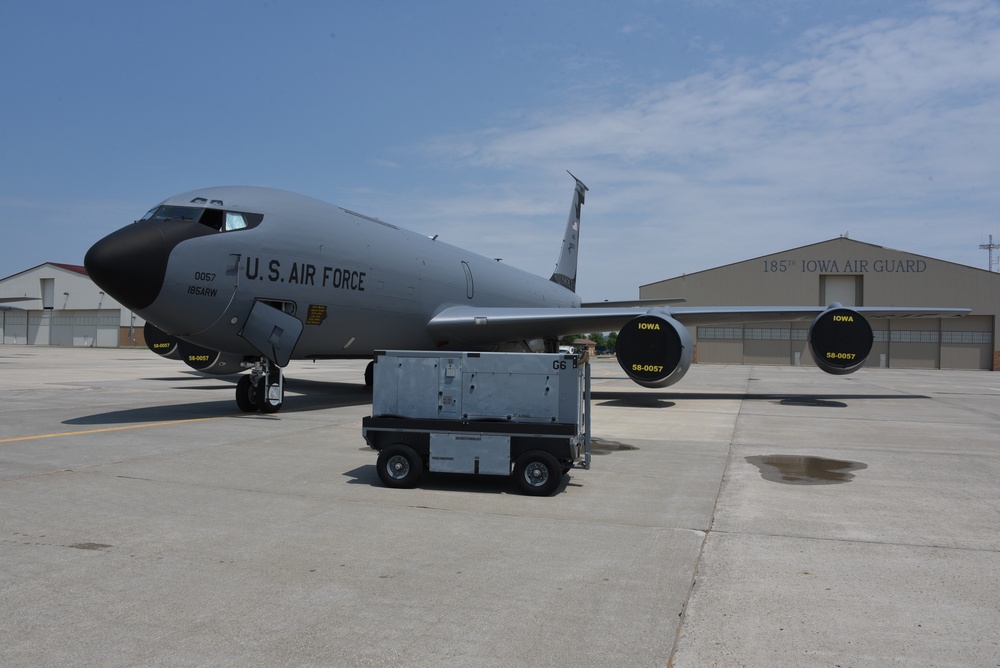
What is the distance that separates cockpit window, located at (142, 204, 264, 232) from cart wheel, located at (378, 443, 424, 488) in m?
6.67

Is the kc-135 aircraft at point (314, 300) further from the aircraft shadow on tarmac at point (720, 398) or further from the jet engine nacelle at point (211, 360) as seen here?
the aircraft shadow on tarmac at point (720, 398)

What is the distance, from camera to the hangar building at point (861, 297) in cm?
4700

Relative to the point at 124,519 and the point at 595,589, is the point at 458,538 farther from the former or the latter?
the point at 124,519

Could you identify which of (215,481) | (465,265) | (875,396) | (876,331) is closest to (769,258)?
(876,331)

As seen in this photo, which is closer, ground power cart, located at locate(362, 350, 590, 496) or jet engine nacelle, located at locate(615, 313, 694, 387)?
ground power cart, located at locate(362, 350, 590, 496)

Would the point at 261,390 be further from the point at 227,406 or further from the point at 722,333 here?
the point at 722,333

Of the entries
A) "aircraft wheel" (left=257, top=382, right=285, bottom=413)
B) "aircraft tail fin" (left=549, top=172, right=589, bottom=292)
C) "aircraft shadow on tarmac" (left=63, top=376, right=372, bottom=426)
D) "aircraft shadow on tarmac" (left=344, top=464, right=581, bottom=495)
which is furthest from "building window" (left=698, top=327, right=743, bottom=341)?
"aircraft shadow on tarmac" (left=344, top=464, right=581, bottom=495)

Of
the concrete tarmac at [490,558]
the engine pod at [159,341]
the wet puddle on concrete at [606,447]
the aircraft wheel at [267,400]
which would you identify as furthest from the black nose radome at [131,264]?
the engine pod at [159,341]

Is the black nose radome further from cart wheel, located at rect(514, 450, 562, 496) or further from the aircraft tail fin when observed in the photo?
the aircraft tail fin

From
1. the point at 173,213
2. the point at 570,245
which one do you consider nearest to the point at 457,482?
the point at 173,213

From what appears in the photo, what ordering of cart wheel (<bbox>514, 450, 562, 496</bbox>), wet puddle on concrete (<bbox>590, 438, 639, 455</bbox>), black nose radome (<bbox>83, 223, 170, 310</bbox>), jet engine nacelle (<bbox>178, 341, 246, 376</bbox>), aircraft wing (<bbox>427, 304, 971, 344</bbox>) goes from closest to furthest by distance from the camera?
cart wheel (<bbox>514, 450, 562, 496</bbox>) < wet puddle on concrete (<bbox>590, 438, 639, 455</bbox>) < black nose radome (<bbox>83, 223, 170, 310</bbox>) < jet engine nacelle (<bbox>178, 341, 246, 376</bbox>) < aircraft wing (<bbox>427, 304, 971, 344</bbox>)

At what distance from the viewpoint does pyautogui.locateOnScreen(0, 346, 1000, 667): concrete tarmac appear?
3373 millimetres

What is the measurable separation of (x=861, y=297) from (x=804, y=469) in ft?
154

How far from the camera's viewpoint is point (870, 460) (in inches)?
347
